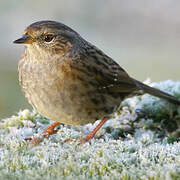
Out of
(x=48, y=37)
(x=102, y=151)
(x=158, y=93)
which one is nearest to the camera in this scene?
(x=102, y=151)

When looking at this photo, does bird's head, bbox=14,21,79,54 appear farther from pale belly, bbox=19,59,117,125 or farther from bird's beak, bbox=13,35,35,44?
pale belly, bbox=19,59,117,125

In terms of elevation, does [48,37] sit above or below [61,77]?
above

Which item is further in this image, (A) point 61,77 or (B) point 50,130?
(B) point 50,130

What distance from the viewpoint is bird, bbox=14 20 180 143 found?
5164 millimetres

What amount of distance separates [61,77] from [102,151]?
1089mm

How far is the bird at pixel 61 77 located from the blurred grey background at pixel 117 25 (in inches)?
223

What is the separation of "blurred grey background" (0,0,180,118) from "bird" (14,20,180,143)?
5.68 m

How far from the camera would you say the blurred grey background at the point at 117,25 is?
1196 centimetres

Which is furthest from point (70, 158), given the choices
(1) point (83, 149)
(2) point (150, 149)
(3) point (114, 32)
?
(3) point (114, 32)

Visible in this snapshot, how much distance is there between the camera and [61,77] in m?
A: 5.14

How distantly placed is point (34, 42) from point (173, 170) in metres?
2.24

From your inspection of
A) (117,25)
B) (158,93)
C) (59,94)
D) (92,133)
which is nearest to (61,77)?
(59,94)

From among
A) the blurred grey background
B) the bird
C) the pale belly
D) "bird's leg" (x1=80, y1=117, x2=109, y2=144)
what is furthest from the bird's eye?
→ the blurred grey background

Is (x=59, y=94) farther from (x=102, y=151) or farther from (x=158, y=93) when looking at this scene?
(x=158, y=93)
